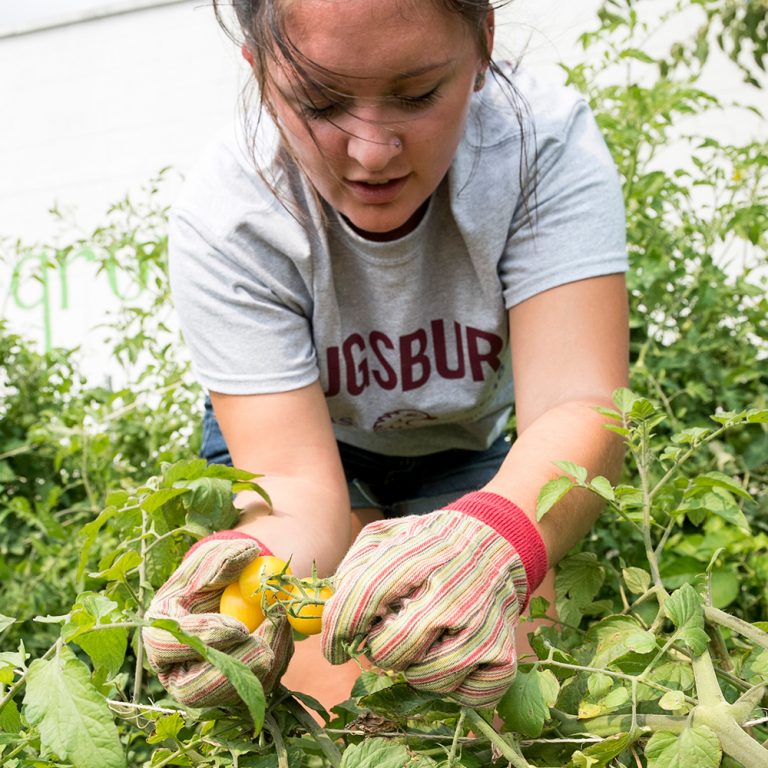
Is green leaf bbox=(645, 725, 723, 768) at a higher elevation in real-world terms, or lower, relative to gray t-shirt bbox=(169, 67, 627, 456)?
lower

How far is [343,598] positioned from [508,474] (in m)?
0.34

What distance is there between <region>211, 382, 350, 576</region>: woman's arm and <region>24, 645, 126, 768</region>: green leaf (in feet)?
1.48

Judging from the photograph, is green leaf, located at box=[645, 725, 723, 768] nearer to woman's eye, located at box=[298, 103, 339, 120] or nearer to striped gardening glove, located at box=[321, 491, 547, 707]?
striped gardening glove, located at box=[321, 491, 547, 707]

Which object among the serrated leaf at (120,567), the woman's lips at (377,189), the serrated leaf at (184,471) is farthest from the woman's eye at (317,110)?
the serrated leaf at (120,567)

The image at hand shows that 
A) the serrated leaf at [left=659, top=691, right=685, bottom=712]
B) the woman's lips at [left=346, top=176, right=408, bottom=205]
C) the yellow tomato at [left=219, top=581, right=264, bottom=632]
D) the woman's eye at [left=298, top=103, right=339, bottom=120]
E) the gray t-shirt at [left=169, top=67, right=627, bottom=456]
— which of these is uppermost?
the woman's eye at [left=298, top=103, right=339, bottom=120]

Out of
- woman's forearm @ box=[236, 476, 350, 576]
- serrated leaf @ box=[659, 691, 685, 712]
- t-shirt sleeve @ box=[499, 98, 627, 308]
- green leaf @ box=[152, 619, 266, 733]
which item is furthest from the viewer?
t-shirt sleeve @ box=[499, 98, 627, 308]

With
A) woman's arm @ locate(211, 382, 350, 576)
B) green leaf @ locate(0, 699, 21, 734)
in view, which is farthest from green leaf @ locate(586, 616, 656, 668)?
green leaf @ locate(0, 699, 21, 734)

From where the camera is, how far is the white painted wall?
496 cm

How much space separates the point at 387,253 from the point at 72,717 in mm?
879

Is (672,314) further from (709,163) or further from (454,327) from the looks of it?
(454,327)

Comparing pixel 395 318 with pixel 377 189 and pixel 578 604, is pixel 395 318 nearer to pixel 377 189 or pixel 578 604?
pixel 377 189

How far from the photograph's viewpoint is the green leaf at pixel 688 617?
85 cm

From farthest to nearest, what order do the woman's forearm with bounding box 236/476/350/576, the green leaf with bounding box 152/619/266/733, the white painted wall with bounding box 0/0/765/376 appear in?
the white painted wall with bounding box 0/0/765/376 → the woman's forearm with bounding box 236/476/350/576 → the green leaf with bounding box 152/619/266/733

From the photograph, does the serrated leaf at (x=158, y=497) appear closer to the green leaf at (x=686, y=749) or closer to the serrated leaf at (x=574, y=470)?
the serrated leaf at (x=574, y=470)
